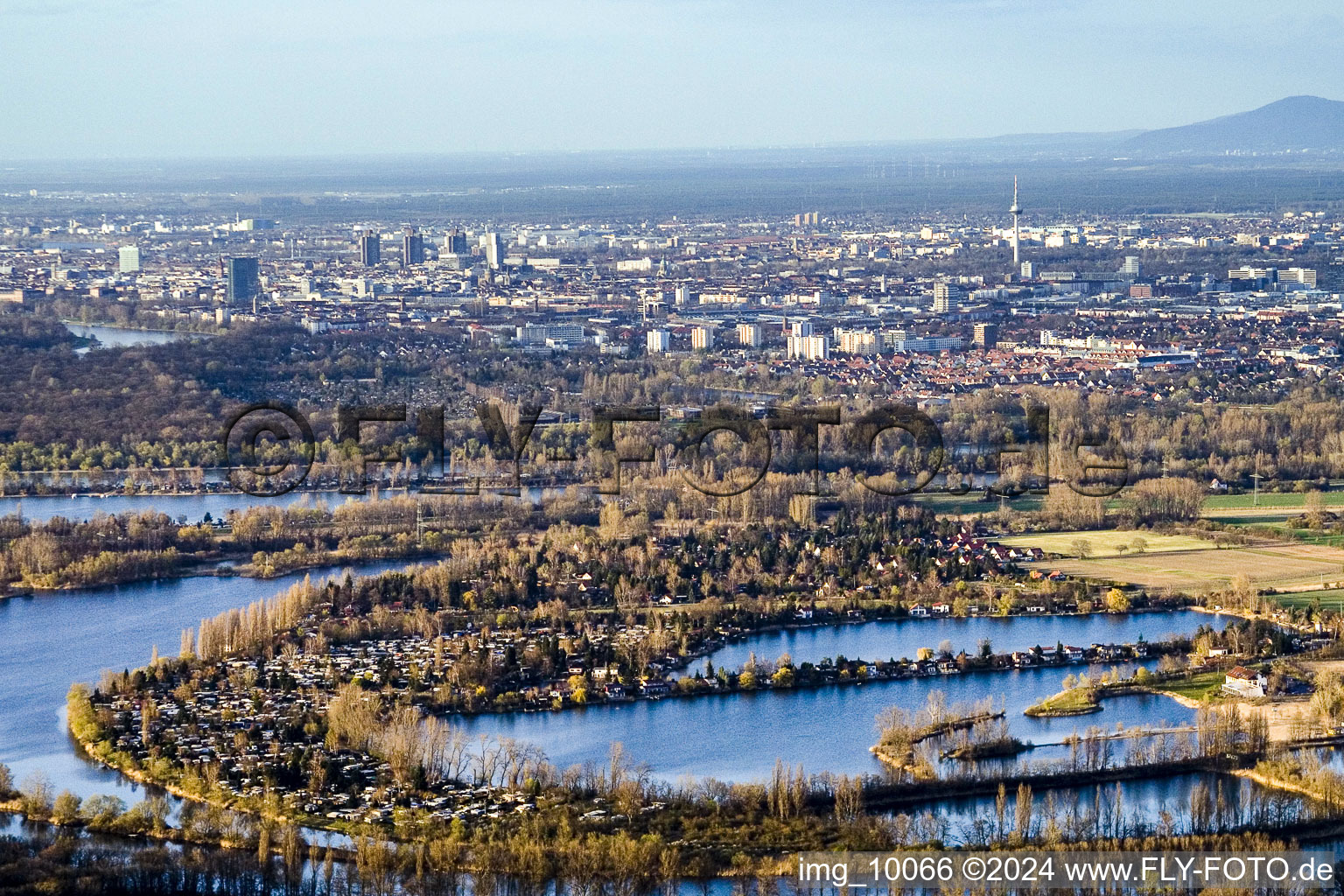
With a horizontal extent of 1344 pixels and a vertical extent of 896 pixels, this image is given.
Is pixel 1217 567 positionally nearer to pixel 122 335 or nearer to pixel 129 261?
pixel 122 335

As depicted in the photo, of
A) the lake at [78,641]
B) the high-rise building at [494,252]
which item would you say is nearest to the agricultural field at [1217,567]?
the lake at [78,641]

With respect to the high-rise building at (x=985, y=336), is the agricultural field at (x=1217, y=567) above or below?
above

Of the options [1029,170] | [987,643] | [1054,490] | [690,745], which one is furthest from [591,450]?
[1029,170]

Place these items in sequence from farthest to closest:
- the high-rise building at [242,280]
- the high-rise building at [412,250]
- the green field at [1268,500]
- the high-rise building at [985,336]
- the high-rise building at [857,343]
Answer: the high-rise building at [412,250]
the high-rise building at [242,280]
the high-rise building at [985,336]
the high-rise building at [857,343]
the green field at [1268,500]

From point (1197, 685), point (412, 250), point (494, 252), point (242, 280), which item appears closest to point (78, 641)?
point (1197, 685)

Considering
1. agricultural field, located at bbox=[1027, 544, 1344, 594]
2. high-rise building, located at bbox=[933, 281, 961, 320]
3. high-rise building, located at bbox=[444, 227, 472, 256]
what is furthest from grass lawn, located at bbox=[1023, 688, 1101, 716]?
high-rise building, located at bbox=[444, 227, 472, 256]

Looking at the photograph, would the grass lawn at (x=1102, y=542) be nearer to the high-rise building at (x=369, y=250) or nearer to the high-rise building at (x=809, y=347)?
the high-rise building at (x=809, y=347)

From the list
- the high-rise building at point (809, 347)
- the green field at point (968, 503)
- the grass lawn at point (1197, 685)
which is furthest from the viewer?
the high-rise building at point (809, 347)

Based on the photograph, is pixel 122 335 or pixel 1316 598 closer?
pixel 1316 598

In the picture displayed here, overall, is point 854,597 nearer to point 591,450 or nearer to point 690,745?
point 690,745
